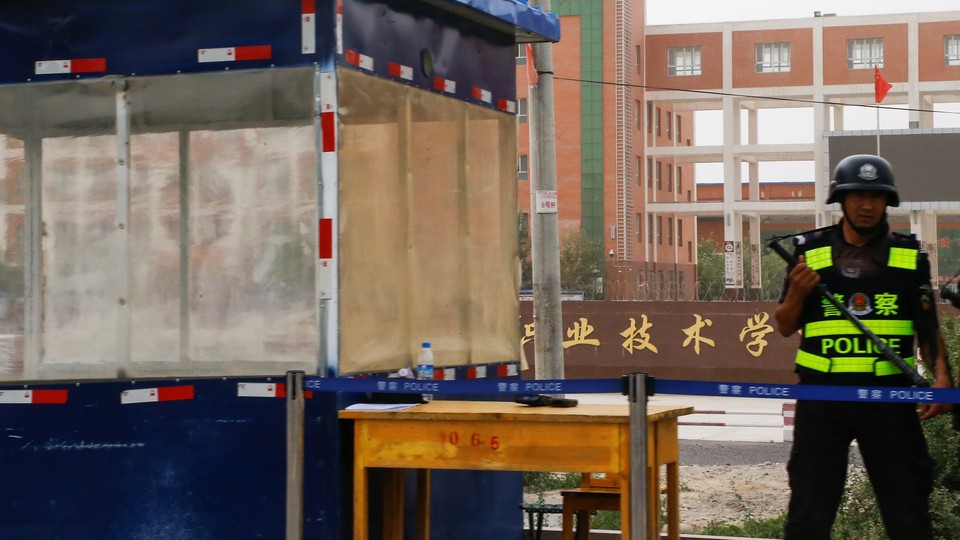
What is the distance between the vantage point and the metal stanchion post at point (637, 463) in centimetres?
636

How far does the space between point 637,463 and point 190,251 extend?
2.49 metres

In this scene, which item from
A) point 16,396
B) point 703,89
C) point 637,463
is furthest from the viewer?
point 703,89

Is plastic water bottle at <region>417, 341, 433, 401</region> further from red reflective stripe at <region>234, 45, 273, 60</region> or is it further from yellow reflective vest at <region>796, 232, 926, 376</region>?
yellow reflective vest at <region>796, 232, 926, 376</region>

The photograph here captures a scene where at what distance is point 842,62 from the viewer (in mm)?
81375

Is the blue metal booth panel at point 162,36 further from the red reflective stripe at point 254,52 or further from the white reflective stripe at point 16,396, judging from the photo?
the white reflective stripe at point 16,396

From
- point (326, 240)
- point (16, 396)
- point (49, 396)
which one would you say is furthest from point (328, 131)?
point (16, 396)

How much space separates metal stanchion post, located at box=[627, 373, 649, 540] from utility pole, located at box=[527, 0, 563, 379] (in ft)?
28.5

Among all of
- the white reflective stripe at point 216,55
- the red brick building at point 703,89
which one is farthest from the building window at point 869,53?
the white reflective stripe at point 216,55

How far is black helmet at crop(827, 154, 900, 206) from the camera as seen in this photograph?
20.7 feet

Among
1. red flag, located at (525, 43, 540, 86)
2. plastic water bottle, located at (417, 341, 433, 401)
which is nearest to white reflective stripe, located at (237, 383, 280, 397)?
plastic water bottle, located at (417, 341, 433, 401)

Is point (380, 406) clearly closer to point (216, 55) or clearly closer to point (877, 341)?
point (216, 55)

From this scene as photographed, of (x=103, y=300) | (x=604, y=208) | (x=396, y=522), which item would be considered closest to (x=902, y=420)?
(x=396, y=522)

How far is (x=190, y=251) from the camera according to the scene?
748cm

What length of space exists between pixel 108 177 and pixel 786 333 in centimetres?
336
